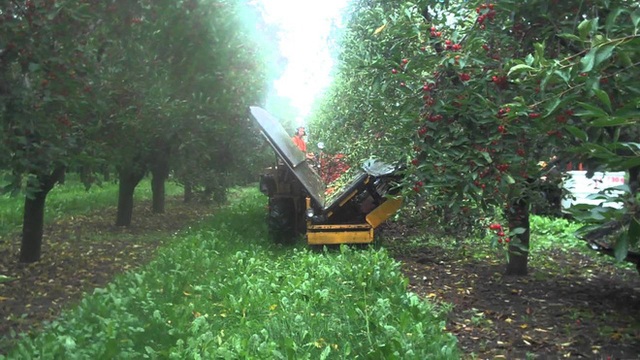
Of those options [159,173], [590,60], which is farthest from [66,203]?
[590,60]

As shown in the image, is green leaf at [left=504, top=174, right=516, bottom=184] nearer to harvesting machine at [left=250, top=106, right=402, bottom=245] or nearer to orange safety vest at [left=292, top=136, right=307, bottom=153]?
harvesting machine at [left=250, top=106, right=402, bottom=245]

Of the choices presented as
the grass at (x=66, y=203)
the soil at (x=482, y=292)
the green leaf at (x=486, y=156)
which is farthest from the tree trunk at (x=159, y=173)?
the green leaf at (x=486, y=156)

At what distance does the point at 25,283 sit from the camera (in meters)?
6.46

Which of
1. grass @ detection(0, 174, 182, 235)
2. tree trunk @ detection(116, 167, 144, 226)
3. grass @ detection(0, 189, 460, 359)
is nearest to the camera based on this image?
grass @ detection(0, 189, 460, 359)

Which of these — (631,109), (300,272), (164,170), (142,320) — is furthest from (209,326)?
(164,170)

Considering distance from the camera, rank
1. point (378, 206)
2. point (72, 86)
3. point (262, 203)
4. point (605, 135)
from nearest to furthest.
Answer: point (605, 135) < point (72, 86) < point (378, 206) < point (262, 203)

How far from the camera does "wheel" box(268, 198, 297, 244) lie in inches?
354

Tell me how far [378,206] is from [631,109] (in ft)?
20.7

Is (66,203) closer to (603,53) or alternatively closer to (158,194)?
(158,194)

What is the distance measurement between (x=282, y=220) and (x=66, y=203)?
21.6 feet

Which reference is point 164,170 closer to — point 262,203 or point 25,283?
point 262,203

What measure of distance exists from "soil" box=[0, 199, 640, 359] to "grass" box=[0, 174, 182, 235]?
1.16m

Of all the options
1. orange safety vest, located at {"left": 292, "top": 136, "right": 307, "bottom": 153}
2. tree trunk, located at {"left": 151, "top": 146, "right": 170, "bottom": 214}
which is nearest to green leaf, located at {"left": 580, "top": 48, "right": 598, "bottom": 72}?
tree trunk, located at {"left": 151, "top": 146, "right": 170, "bottom": 214}

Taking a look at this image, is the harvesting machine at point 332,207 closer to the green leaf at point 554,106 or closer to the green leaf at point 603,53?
the green leaf at point 554,106
